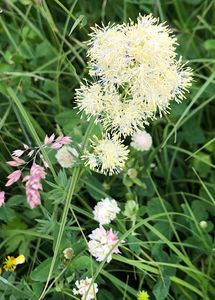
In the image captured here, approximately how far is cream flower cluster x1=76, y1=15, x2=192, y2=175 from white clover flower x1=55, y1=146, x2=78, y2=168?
165 millimetres

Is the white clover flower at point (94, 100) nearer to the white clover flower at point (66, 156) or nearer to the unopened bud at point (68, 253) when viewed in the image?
the white clover flower at point (66, 156)

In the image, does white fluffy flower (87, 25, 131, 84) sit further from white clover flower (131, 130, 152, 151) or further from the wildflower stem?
white clover flower (131, 130, 152, 151)

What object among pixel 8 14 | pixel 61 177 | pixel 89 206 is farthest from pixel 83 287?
pixel 8 14

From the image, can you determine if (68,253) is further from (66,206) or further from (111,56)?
(111,56)

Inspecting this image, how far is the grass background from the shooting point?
1.35 m

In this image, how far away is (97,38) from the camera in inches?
47.6

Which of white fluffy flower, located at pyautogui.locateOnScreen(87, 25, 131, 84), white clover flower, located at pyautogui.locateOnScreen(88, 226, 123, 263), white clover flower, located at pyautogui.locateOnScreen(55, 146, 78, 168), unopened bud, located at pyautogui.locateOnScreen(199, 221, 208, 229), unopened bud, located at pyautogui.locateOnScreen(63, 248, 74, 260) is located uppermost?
white fluffy flower, located at pyautogui.locateOnScreen(87, 25, 131, 84)

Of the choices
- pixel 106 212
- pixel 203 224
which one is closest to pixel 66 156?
pixel 106 212

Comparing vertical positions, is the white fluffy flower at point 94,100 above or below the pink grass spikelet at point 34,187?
above

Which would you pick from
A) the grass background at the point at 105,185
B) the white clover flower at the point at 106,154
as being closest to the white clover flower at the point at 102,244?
the grass background at the point at 105,185

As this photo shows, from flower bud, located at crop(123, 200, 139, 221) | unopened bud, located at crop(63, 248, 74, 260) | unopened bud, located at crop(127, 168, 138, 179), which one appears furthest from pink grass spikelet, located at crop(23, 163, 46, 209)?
unopened bud, located at crop(127, 168, 138, 179)

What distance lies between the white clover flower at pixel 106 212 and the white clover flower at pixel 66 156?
0.13 m

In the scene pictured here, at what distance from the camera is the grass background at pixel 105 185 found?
1352 mm

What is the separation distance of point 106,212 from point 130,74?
411mm
